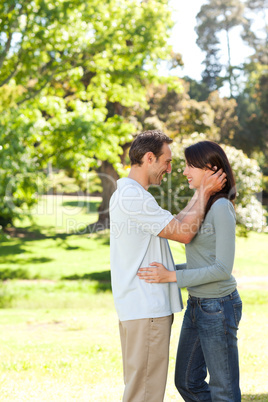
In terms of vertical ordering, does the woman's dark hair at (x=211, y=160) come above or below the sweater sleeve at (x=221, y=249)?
above

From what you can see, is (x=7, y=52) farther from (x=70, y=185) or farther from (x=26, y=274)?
(x=70, y=185)

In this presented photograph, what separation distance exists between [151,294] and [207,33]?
48660 millimetres

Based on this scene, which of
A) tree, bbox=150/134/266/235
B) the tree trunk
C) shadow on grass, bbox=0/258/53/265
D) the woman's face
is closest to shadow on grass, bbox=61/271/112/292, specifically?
shadow on grass, bbox=0/258/53/265

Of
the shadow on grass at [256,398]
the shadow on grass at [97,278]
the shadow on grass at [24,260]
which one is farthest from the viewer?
the shadow on grass at [24,260]

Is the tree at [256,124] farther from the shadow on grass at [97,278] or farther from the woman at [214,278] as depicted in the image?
the woman at [214,278]

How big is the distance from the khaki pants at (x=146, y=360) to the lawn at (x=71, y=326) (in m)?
1.77

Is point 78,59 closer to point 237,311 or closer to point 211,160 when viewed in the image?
point 211,160

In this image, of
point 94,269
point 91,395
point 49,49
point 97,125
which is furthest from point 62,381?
point 94,269

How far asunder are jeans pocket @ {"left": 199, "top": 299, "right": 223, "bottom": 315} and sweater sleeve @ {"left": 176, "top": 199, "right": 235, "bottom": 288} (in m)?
0.14

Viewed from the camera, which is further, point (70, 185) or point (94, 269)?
point (70, 185)

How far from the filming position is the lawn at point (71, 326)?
4.92 m

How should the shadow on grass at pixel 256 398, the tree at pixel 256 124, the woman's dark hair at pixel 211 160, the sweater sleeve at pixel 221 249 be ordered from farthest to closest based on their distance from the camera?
1. the tree at pixel 256 124
2. the shadow on grass at pixel 256 398
3. the woman's dark hair at pixel 211 160
4. the sweater sleeve at pixel 221 249

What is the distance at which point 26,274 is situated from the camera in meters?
17.0

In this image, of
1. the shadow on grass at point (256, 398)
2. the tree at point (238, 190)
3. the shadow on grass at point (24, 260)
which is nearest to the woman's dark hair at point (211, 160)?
the shadow on grass at point (256, 398)
